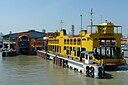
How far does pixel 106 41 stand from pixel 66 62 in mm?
6711

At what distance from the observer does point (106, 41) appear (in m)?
41.2

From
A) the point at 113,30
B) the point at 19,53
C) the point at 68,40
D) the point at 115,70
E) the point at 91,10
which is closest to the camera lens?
the point at 115,70

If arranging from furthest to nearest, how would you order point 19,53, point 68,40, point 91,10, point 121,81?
point 19,53 → point 68,40 → point 91,10 → point 121,81

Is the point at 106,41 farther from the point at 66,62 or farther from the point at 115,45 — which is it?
the point at 66,62

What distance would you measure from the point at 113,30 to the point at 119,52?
2817 millimetres

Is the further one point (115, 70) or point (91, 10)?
point (91, 10)

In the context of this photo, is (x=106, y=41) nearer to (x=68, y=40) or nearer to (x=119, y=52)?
(x=119, y=52)

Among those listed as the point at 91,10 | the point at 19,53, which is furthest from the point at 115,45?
the point at 19,53

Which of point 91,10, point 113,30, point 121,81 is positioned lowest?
point 121,81

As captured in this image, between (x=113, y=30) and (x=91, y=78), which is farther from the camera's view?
(x=113, y=30)

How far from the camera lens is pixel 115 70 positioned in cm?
3697

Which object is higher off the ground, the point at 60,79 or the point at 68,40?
the point at 68,40

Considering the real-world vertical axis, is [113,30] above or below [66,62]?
above

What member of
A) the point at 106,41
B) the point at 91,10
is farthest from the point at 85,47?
the point at 91,10
